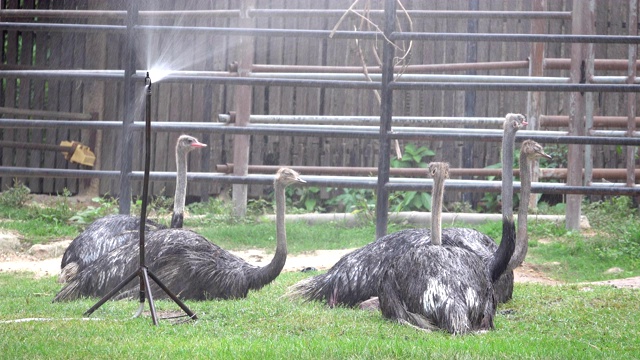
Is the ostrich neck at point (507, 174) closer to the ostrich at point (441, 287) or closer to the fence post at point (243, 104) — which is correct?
the ostrich at point (441, 287)

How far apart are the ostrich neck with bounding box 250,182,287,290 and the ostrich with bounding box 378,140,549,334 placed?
761 millimetres

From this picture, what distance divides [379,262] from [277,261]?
2.02 ft

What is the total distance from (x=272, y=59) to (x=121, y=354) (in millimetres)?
8467

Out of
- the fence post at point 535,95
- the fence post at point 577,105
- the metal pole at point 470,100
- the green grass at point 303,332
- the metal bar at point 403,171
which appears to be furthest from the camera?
the metal pole at point 470,100

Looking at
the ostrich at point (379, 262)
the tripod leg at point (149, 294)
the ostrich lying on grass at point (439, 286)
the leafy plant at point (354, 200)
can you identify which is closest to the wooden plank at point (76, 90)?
the leafy plant at point (354, 200)

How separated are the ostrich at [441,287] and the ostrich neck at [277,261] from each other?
2.50ft

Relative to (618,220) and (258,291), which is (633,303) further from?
(618,220)

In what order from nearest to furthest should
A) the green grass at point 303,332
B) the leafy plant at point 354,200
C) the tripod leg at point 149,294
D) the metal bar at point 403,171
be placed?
1. the green grass at point 303,332
2. the tripod leg at point 149,294
3. the metal bar at point 403,171
4. the leafy plant at point 354,200

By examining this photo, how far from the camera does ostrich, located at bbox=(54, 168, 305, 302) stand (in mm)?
5922

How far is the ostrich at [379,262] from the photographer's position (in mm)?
5891

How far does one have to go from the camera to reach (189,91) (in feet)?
40.3

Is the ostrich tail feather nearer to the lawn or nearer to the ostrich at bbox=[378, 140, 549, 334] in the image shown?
the lawn

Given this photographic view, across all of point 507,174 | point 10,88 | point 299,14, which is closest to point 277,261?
point 507,174

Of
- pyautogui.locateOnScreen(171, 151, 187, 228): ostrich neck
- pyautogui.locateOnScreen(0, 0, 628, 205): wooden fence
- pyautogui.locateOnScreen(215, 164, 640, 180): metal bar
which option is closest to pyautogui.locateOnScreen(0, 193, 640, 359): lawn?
pyautogui.locateOnScreen(171, 151, 187, 228): ostrich neck
